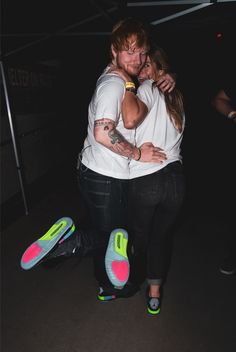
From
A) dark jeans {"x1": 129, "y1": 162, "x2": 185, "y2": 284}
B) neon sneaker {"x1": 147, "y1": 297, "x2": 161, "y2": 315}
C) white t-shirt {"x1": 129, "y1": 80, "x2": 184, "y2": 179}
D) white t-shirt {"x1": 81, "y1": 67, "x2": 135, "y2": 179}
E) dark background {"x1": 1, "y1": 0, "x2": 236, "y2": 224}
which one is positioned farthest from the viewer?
dark background {"x1": 1, "y1": 0, "x2": 236, "y2": 224}

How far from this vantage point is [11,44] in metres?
3.99

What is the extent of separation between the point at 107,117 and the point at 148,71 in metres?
0.40

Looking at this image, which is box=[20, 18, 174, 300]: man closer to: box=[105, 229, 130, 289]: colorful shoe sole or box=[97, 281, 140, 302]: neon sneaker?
box=[105, 229, 130, 289]: colorful shoe sole

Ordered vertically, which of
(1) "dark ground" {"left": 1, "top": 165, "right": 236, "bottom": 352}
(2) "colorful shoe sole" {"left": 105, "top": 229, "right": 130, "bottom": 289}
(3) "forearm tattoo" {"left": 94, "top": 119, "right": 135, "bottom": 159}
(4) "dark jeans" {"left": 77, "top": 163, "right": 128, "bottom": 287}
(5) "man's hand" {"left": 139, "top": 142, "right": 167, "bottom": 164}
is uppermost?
(3) "forearm tattoo" {"left": 94, "top": 119, "right": 135, "bottom": 159}

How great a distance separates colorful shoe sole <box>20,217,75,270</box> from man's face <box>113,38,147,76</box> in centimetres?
81

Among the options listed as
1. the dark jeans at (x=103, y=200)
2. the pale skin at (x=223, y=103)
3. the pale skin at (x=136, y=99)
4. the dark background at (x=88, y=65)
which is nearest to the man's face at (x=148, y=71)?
the pale skin at (x=136, y=99)

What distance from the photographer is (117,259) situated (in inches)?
50.2

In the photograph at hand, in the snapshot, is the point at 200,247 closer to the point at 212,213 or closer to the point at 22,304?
the point at 212,213

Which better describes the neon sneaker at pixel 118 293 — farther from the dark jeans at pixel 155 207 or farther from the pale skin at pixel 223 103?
the pale skin at pixel 223 103

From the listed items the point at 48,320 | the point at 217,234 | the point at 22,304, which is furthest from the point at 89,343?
the point at 217,234

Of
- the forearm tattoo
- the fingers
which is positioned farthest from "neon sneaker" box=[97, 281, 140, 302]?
the fingers

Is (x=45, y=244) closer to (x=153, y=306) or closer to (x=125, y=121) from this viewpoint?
(x=125, y=121)

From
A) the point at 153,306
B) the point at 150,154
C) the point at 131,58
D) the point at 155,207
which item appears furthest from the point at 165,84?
the point at 153,306

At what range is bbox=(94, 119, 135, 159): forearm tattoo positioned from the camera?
43.0 inches
